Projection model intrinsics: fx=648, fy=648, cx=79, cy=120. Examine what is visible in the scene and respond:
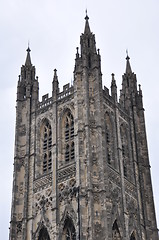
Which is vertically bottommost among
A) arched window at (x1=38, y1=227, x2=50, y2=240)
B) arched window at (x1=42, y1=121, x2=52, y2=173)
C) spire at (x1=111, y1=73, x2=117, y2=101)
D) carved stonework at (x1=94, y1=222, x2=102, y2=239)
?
carved stonework at (x1=94, y1=222, x2=102, y2=239)

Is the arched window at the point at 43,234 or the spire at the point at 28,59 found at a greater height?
the spire at the point at 28,59

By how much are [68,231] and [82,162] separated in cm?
540

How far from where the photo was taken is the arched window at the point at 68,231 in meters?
47.9

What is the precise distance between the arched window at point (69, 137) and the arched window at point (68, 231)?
572 cm

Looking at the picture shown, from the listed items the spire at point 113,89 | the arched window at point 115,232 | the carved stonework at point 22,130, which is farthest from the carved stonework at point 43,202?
the spire at point 113,89

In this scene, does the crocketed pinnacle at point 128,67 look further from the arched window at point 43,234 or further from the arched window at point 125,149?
the arched window at point 43,234

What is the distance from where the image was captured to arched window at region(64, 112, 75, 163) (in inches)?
2070

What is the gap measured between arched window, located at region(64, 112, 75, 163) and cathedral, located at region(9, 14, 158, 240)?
86 millimetres

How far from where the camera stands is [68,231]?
48.5 m

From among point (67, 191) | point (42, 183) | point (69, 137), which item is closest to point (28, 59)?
point (69, 137)

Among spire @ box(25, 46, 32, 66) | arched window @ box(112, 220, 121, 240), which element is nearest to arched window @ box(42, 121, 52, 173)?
arched window @ box(112, 220, 121, 240)

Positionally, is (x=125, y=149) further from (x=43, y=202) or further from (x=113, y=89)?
(x=43, y=202)

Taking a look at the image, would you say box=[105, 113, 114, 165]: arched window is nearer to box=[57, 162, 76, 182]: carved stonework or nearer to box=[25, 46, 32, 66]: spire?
box=[57, 162, 76, 182]: carved stonework

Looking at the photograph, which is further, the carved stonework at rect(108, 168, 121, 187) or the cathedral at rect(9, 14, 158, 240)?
the carved stonework at rect(108, 168, 121, 187)
